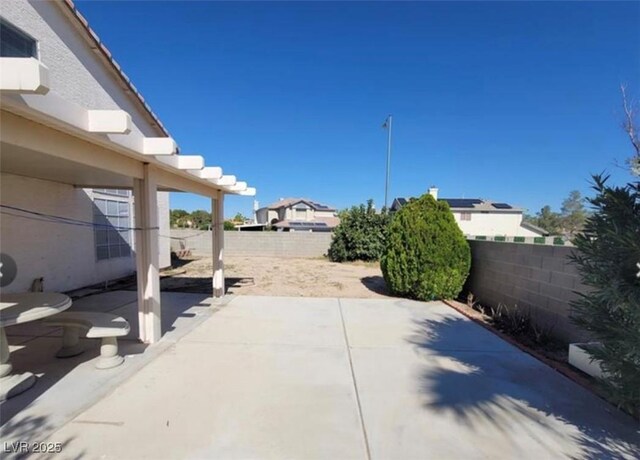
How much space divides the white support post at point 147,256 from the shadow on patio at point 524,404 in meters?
3.71

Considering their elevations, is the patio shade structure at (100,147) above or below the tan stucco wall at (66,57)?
below

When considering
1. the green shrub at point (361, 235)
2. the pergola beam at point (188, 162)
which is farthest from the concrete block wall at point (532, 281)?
the green shrub at point (361, 235)

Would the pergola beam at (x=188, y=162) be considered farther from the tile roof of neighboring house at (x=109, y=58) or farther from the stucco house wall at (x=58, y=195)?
the tile roof of neighboring house at (x=109, y=58)

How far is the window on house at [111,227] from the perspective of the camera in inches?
348

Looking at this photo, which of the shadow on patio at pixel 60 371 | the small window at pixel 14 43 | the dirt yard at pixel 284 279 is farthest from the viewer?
the dirt yard at pixel 284 279

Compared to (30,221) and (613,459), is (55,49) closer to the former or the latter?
(30,221)

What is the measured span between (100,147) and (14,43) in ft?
15.7

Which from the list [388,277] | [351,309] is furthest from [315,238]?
[351,309]

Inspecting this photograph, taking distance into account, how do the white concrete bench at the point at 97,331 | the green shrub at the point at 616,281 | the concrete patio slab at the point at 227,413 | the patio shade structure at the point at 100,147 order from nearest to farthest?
the patio shade structure at the point at 100,147, the concrete patio slab at the point at 227,413, the green shrub at the point at 616,281, the white concrete bench at the point at 97,331

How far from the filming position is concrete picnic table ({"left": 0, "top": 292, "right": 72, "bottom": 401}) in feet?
9.50

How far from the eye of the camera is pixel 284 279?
34.1 ft

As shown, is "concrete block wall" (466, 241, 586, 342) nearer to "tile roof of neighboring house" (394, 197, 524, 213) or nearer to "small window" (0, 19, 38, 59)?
"small window" (0, 19, 38, 59)

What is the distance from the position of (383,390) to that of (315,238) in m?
14.4

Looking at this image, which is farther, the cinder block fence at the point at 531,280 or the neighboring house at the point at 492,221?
the neighboring house at the point at 492,221
